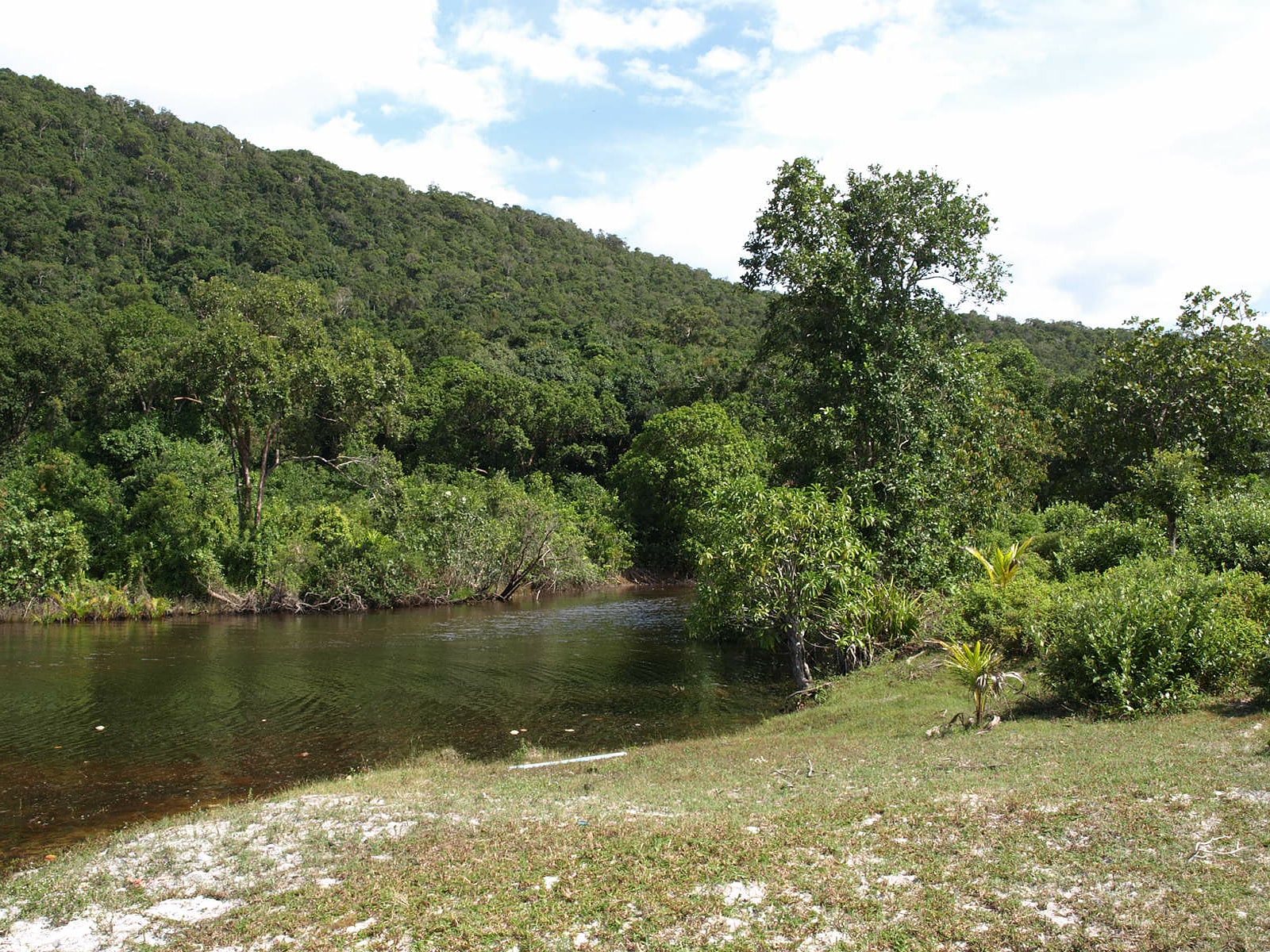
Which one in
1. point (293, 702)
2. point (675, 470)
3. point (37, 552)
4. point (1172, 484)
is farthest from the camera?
point (675, 470)

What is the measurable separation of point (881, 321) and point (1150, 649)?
9.85 meters

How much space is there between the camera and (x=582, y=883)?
6.83 meters

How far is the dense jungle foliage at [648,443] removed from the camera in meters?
17.1

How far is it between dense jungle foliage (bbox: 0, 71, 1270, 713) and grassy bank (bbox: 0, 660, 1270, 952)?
386cm

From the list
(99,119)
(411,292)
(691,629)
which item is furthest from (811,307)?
(99,119)

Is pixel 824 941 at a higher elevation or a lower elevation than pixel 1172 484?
lower

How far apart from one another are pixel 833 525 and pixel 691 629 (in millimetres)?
3673

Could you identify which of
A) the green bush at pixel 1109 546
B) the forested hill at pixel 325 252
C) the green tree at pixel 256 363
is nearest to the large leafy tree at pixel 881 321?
the green bush at pixel 1109 546

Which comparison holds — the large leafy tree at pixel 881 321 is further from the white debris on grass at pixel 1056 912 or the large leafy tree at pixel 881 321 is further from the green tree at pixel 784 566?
the white debris on grass at pixel 1056 912

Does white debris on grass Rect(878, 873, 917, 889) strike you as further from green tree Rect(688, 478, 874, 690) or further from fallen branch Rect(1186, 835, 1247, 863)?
green tree Rect(688, 478, 874, 690)

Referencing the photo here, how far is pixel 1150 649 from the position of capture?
12102mm

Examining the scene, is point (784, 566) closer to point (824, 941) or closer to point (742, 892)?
point (742, 892)

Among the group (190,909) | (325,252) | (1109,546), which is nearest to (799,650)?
(1109,546)

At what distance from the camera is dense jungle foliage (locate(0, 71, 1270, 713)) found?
17.1 m
